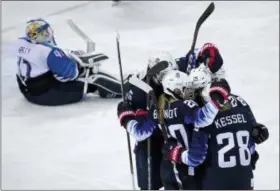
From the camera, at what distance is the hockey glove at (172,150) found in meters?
2.76

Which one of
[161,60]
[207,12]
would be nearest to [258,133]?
[161,60]

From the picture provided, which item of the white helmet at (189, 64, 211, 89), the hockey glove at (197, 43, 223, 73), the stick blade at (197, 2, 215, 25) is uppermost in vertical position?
the stick blade at (197, 2, 215, 25)

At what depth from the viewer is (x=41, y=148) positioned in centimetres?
433

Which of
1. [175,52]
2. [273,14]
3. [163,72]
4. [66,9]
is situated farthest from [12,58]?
[163,72]

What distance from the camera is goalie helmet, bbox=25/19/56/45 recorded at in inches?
190

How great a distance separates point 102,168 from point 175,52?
2497 millimetres

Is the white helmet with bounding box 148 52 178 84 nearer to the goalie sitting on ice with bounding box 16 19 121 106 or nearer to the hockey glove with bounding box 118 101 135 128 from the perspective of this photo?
the hockey glove with bounding box 118 101 135 128

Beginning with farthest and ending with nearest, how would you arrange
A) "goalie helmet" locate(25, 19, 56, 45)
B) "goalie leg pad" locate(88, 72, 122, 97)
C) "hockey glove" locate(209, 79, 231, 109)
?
"goalie leg pad" locate(88, 72, 122, 97), "goalie helmet" locate(25, 19, 56, 45), "hockey glove" locate(209, 79, 231, 109)

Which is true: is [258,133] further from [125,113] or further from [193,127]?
[125,113]

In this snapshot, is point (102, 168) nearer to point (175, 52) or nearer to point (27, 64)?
point (27, 64)

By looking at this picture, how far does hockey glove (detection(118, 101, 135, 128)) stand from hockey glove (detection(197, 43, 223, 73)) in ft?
1.21

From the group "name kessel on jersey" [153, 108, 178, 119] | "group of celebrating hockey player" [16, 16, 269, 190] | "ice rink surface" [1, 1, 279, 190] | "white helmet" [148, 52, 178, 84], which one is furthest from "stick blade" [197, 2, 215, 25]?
"ice rink surface" [1, 1, 279, 190]

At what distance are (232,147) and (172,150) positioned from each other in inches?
9.4

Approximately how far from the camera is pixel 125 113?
9.89 feet
